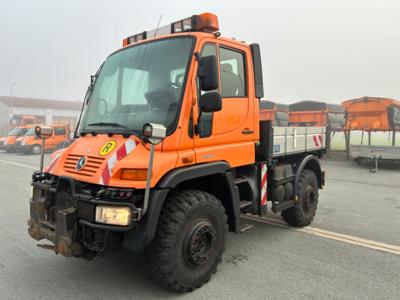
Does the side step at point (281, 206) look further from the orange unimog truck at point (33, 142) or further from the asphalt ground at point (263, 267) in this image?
the orange unimog truck at point (33, 142)

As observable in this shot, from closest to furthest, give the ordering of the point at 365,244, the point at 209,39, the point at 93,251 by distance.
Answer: the point at 93,251 < the point at 209,39 < the point at 365,244

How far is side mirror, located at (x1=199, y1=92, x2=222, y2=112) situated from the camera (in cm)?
314

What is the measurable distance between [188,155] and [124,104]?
0.94 m

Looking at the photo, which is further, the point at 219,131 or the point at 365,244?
the point at 365,244

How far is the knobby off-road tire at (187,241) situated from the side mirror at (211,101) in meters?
0.86

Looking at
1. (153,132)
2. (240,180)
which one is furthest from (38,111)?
(153,132)

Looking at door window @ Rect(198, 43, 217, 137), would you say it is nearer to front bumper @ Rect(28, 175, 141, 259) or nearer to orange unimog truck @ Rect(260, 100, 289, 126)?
front bumper @ Rect(28, 175, 141, 259)

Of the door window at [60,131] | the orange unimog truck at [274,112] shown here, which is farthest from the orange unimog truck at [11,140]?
the orange unimog truck at [274,112]

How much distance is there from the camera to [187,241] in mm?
3174

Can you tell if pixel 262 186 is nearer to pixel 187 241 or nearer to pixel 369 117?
pixel 187 241

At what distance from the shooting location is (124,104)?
3.58m

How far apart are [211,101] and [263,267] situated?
6.53 feet

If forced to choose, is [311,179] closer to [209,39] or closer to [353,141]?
[209,39]

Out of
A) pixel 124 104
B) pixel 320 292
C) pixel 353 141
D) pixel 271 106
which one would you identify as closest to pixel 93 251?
pixel 124 104
